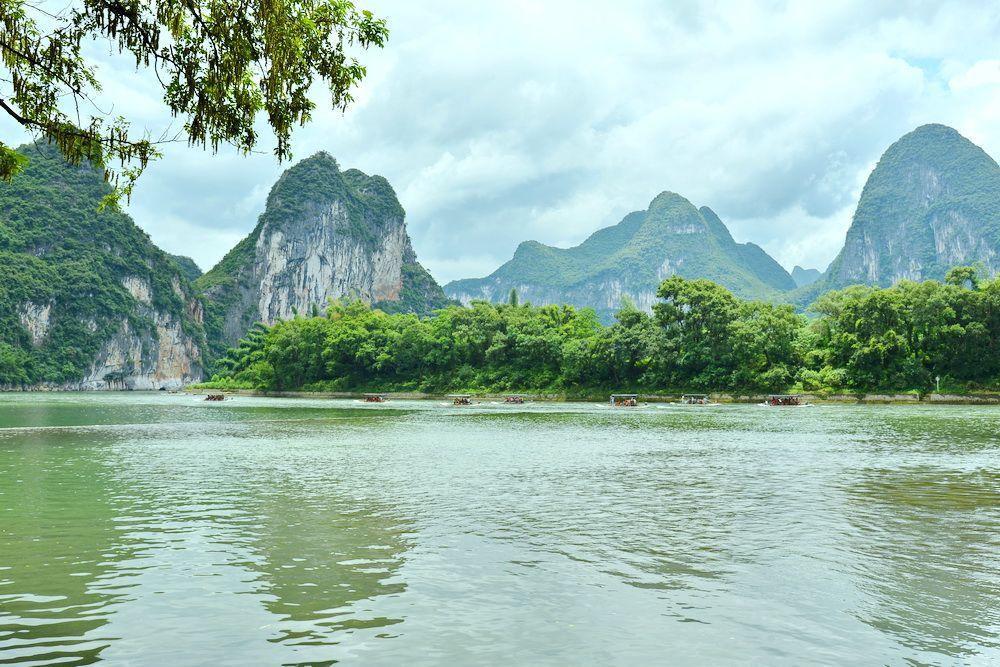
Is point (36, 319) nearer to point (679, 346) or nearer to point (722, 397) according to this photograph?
point (679, 346)

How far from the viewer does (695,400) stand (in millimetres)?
76750

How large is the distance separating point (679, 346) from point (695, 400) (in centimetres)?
1091

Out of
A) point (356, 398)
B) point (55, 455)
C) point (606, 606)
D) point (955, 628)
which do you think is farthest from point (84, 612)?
point (356, 398)

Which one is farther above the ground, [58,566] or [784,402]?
[784,402]

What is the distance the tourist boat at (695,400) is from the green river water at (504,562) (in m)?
51.8

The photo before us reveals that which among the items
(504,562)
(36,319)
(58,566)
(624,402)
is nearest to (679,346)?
(624,402)

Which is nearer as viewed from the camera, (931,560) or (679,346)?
(931,560)

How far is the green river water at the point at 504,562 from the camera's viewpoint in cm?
707

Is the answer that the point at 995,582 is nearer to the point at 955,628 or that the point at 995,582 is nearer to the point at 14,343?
the point at 955,628

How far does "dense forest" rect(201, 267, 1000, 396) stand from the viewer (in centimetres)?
7156

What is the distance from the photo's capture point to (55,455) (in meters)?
25.7

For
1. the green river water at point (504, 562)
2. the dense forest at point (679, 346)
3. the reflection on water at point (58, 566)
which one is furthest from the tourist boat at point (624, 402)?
the reflection on water at point (58, 566)

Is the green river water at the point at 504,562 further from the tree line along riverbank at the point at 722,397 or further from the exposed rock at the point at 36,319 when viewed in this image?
the exposed rock at the point at 36,319

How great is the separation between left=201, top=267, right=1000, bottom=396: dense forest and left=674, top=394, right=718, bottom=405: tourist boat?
4.20 m
